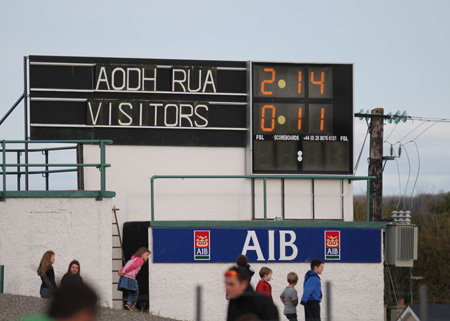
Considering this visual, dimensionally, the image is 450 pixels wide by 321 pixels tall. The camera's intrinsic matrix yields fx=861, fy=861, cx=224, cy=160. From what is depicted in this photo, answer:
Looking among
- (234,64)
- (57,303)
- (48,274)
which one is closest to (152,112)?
(234,64)

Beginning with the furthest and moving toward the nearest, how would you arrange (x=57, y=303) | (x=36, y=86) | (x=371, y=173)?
(x=371, y=173), (x=36, y=86), (x=57, y=303)

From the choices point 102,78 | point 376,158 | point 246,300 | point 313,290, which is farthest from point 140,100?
point 246,300

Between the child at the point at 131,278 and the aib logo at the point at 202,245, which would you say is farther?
the aib logo at the point at 202,245

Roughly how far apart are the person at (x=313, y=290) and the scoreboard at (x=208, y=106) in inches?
246

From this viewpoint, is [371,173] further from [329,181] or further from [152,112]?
[152,112]

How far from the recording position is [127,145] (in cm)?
2069

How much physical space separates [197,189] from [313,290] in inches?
277

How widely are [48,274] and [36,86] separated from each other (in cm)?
603

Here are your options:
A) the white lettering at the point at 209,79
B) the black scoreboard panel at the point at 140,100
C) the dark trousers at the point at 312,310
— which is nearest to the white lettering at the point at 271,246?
the black scoreboard panel at the point at 140,100

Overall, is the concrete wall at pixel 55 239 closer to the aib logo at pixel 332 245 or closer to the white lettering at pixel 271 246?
the white lettering at pixel 271 246

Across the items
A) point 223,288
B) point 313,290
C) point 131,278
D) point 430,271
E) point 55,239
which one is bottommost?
point 430,271

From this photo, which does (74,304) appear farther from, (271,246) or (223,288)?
(271,246)

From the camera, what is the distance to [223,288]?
62.3ft

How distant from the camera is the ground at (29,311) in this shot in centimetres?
1387
